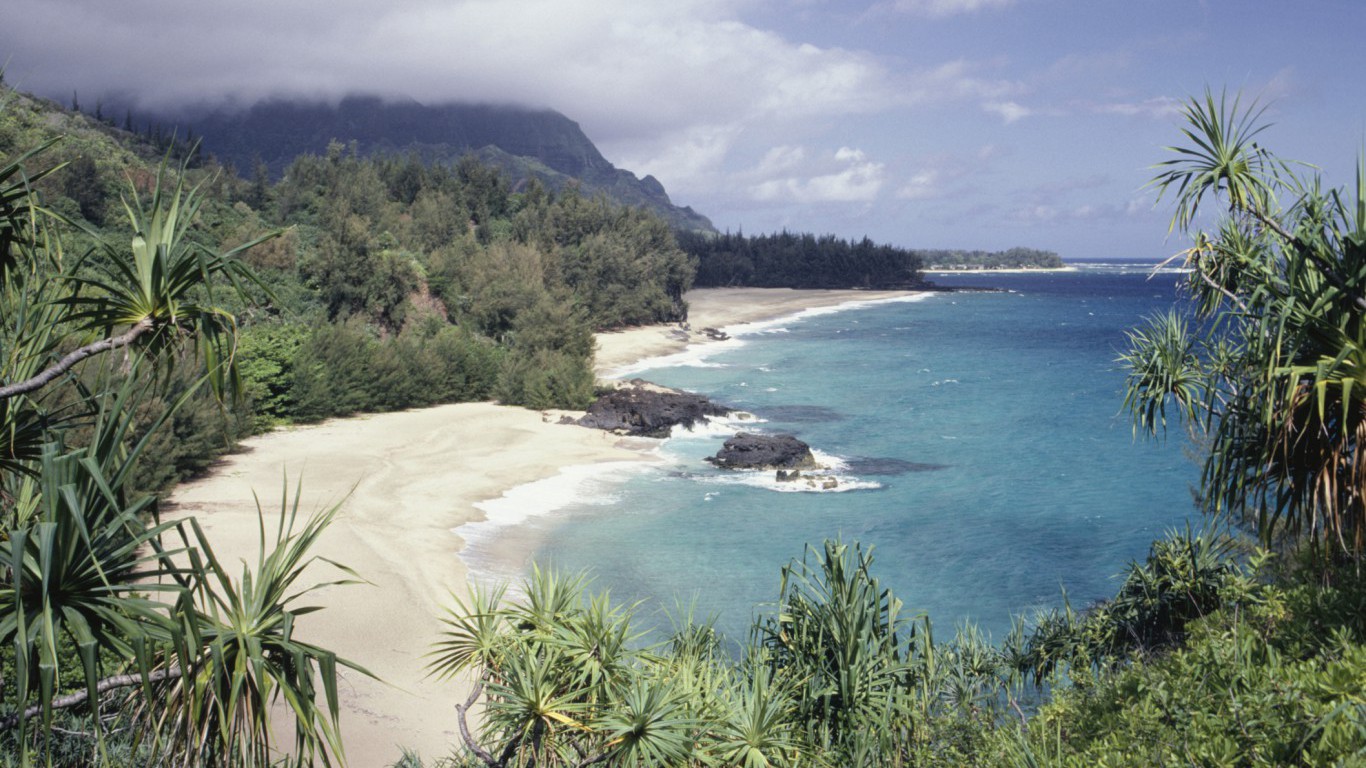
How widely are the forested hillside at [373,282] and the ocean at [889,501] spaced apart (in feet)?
20.6

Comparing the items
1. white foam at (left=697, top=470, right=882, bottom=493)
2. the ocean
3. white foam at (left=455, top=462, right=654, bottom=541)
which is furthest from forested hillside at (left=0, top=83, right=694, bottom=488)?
white foam at (left=697, top=470, right=882, bottom=493)

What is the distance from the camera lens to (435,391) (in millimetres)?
30531

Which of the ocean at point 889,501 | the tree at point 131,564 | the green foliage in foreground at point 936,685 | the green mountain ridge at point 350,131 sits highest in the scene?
the green mountain ridge at point 350,131

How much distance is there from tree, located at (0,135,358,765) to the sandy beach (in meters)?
0.74

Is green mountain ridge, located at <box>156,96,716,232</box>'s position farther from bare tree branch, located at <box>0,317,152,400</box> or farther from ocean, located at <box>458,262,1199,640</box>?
bare tree branch, located at <box>0,317,152,400</box>

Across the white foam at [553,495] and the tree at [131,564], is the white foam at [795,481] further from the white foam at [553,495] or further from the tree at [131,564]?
the tree at [131,564]

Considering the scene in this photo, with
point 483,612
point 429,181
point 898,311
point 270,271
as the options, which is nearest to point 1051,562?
point 483,612

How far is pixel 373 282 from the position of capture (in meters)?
34.0

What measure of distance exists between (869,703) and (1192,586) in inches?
139

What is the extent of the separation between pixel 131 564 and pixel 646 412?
26.3 meters

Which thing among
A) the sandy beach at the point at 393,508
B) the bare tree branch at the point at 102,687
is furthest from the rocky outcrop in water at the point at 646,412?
the bare tree branch at the point at 102,687

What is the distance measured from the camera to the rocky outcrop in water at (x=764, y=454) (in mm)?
25156

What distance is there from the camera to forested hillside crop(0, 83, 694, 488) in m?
25.8

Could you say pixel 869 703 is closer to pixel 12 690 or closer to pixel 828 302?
pixel 12 690
